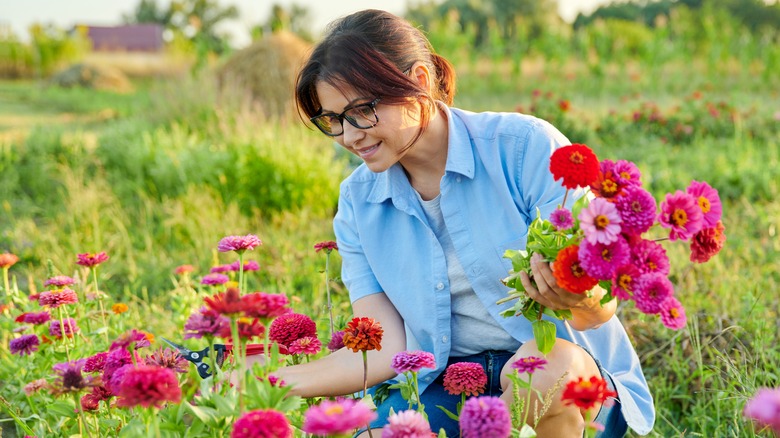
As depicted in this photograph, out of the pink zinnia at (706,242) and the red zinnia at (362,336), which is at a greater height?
the pink zinnia at (706,242)

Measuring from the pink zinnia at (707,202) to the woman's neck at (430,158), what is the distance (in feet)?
2.99

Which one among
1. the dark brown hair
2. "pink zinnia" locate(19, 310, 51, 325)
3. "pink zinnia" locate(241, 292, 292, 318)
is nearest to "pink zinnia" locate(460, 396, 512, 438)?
"pink zinnia" locate(241, 292, 292, 318)

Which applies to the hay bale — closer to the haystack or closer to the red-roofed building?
the haystack

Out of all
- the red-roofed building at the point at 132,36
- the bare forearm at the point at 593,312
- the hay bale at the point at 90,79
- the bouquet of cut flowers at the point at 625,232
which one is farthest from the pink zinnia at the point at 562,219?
the red-roofed building at the point at 132,36

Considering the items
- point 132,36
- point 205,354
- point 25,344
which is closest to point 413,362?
point 205,354

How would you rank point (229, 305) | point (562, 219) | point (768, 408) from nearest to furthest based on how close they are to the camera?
point (768, 408) → point (229, 305) → point (562, 219)

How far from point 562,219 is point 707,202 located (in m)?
0.22

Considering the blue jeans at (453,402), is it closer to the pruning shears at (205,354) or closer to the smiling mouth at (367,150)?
the pruning shears at (205,354)

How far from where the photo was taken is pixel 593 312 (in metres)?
1.52

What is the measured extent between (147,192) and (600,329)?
13.2ft

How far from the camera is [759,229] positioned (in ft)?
12.9

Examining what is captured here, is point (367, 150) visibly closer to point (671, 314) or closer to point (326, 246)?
point (326, 246)

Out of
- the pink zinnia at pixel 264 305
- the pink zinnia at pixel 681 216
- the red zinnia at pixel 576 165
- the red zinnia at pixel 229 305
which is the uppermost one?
the red zinnia at pixel 576 165

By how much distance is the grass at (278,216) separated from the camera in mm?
2498
